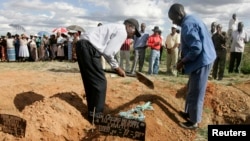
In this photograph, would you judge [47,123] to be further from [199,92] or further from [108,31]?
[199,92]

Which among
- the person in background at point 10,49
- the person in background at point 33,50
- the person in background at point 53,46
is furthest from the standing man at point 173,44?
the person in background at point 10,49

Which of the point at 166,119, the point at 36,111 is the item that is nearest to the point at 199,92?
the point at 166,119

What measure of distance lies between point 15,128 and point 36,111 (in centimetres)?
43

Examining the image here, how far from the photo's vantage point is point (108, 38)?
5.07 m

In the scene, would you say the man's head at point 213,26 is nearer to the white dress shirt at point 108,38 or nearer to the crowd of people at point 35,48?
the crowd of people at point 35,48

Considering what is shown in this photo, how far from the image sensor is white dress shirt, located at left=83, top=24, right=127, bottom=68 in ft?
16.3

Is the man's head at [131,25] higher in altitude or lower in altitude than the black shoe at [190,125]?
higher

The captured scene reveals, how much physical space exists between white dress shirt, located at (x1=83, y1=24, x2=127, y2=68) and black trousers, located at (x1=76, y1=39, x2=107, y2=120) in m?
0.09

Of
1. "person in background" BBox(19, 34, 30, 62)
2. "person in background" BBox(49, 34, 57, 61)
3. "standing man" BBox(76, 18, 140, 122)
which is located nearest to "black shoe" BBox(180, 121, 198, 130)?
"standing man" BBox(76, 18, 140, 122)

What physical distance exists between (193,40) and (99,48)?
133 cm

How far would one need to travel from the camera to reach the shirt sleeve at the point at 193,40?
476 centimetres

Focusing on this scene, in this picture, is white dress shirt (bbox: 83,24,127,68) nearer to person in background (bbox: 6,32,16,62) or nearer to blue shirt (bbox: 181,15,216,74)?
blue shirt (bbox: 181,15,216,74)

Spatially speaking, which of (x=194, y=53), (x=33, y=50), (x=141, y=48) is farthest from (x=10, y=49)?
(x=194, y=53)

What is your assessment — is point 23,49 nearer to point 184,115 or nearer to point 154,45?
point 154,45
